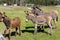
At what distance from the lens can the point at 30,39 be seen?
48.0ft

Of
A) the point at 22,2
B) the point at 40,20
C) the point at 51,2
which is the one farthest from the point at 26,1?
the point at 40,20

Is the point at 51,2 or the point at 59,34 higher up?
the point at 59,34

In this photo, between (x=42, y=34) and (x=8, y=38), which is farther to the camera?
(x=42, y=34)

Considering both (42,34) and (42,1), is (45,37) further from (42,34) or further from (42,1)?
(42,1)

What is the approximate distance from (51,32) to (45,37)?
1.13 m

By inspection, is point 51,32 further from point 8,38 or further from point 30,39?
point 8,38

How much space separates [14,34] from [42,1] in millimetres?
71674

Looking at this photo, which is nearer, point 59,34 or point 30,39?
point 30,39

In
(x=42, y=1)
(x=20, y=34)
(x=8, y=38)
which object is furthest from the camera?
(x=42, y=1)

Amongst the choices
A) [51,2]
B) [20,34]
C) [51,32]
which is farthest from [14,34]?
[51,2]

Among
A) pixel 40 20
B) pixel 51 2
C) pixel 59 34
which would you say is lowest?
pixel 51 2

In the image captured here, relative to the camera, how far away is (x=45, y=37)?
15117 mm

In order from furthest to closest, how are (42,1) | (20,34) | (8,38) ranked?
(42,1) < (20,34) < (8,38)

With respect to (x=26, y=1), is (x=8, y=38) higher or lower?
higher
